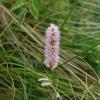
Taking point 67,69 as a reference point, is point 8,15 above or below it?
above

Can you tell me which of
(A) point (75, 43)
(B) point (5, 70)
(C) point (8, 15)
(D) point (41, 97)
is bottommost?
(D) point (41, 97)

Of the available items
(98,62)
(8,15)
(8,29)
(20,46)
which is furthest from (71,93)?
(8,15)

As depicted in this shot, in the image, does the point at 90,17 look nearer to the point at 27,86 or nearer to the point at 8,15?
the point at 8,15

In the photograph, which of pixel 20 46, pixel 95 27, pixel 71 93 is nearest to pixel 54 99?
pixel 71 93

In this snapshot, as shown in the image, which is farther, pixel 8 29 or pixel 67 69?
pixel 8 29

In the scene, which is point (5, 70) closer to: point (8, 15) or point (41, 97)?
point (41, 97)

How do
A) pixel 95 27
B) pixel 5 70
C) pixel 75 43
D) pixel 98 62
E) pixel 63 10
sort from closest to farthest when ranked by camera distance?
pixel 5 70
pixel 98 62
pixel 75 43
pixel 95 27
pixel 63 10

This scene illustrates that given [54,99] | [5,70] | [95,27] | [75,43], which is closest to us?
[54,99]
